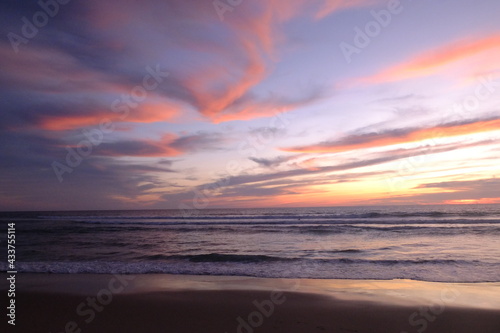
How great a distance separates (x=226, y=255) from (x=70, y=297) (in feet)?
24.9

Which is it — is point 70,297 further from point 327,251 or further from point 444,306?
point 327,251

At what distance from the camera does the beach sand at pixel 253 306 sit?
615 cm

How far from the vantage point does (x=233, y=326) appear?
612 cm

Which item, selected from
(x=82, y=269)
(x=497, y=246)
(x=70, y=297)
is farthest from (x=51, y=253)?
(x=497, y=246)

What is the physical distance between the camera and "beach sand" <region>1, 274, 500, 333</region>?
6.15m

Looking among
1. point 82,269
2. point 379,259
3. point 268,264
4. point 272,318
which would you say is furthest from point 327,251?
point 82,269

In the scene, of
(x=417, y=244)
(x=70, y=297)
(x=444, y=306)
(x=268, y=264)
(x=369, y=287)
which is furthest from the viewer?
(x=417, y=244)

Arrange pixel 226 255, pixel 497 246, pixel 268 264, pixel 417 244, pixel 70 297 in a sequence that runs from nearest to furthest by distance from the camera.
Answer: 1. pixel 70 297
2. pixel 268 264
3. pixel 226 255
4. pixel 497 246
5. pixel 417 244

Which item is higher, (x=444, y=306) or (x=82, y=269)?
(x=82, y=269)

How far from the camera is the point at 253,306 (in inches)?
286

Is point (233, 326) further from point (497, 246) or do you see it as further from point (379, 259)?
point (497, 246)

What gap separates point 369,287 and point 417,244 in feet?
34.8

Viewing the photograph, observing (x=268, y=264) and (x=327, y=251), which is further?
(x=327, y=251)

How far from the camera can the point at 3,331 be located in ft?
20.1
